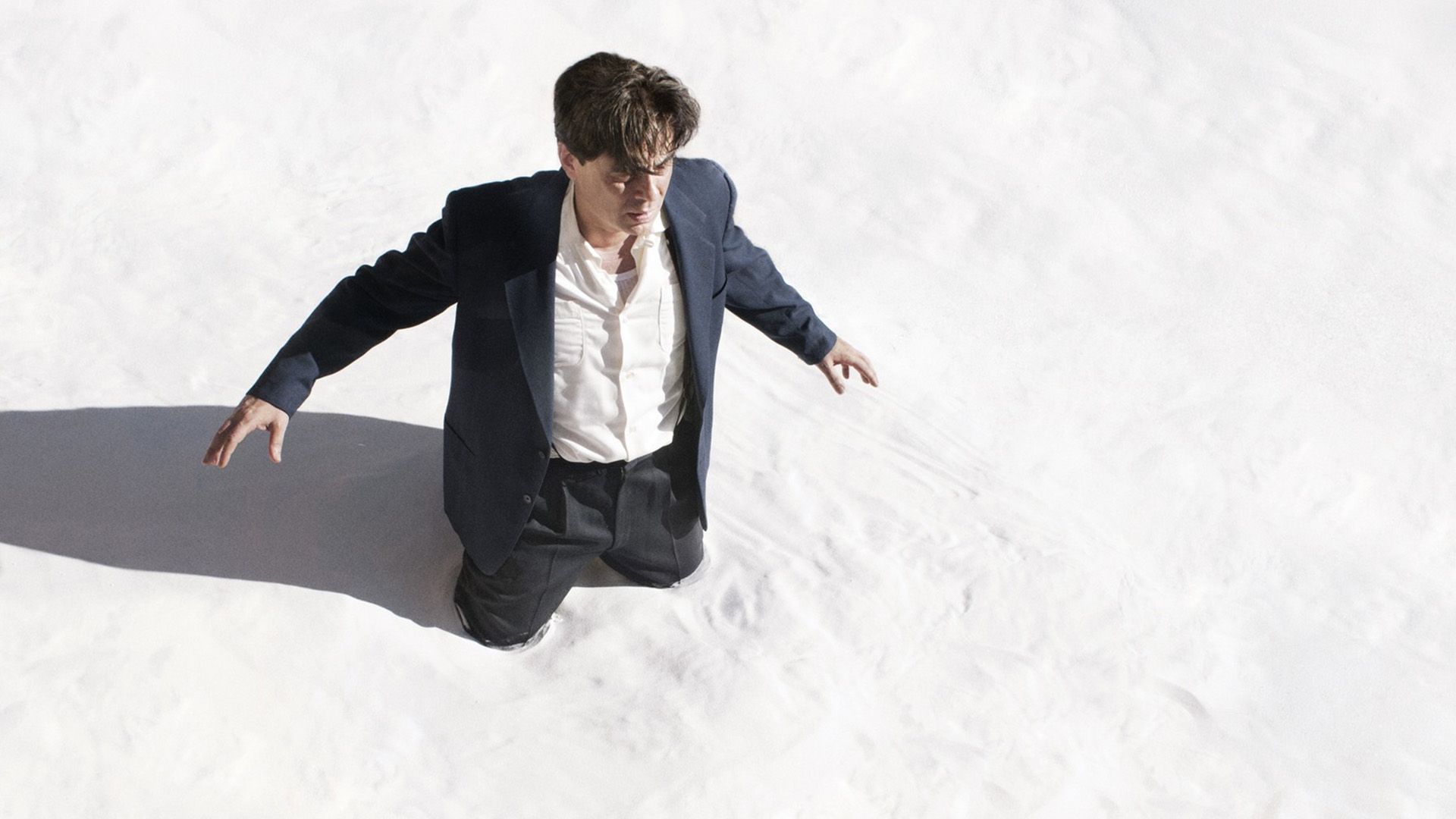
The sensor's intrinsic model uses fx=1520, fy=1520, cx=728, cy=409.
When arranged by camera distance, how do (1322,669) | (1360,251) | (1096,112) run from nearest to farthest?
(1322,669) → (1360,251) → (1096,112)

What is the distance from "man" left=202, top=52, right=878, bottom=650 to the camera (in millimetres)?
2066

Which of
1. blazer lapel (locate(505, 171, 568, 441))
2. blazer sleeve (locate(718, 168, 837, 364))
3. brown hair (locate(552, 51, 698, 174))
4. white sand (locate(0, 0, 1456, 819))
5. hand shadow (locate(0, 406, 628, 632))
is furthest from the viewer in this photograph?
hand shadow (locate(0, 406, 628, 632))

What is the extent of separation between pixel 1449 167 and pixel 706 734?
2810 millimetres

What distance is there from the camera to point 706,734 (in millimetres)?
2555

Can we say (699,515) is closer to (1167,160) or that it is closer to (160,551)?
(160,551)

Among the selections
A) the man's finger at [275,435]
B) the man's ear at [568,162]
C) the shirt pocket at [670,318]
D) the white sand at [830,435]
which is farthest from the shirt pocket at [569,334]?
the white sand at [830,435]

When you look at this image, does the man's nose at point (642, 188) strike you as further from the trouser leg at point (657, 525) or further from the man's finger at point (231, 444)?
the man's finger at point (231, 444)

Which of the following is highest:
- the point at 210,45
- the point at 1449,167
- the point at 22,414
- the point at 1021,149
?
the point at 1449,167

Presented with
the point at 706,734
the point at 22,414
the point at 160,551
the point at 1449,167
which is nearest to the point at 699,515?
the point at 706,734

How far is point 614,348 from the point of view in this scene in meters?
2.30

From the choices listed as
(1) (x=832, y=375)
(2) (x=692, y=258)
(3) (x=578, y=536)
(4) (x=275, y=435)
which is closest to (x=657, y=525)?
(3) (x=578, y=536)

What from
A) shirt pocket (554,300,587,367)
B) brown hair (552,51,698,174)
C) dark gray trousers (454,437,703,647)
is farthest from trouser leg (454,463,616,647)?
brown hair (552,51,698,174)

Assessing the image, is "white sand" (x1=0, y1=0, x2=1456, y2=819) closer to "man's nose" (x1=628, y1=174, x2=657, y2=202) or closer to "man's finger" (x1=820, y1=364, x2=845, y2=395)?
"man's finger" (x1=820, y1=364, x2=845, y2=395)

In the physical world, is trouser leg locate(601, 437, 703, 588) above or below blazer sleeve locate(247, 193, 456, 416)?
below
